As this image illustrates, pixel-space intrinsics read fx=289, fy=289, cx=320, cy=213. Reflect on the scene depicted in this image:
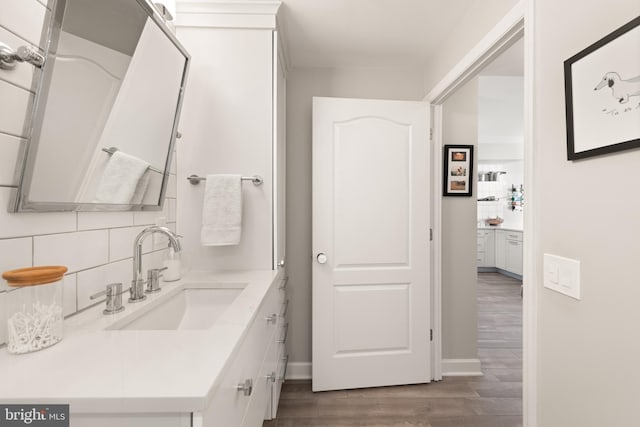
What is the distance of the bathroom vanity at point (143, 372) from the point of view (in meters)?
0.50

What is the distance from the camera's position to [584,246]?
0.87 metres

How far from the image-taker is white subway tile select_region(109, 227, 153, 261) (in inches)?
42.8

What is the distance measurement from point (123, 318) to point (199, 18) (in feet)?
5.19

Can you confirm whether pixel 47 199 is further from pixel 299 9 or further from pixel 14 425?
pixel 299 9

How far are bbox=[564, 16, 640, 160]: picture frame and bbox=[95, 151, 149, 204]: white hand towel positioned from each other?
1.52 meters

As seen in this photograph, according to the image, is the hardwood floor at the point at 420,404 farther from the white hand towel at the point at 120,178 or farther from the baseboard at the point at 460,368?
the white hand towel at the point at 120,178

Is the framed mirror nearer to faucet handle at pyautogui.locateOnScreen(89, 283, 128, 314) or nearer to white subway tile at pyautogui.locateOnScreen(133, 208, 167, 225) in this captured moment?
white subway tile at pyautogui.locateOnScreen(133, 208, 167, 225)

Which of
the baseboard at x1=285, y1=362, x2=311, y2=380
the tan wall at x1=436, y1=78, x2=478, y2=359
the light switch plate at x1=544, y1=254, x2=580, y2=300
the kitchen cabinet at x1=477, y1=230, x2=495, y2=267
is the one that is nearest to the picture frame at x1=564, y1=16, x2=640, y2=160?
the light switch plate at x1=544, y1=254, x2=580, y2=300

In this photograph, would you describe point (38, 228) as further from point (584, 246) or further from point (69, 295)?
Result: point (584, 246)

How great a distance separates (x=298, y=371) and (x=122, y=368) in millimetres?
1888

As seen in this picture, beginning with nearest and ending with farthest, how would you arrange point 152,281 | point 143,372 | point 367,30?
point 143,372 < point 152,281 < point 367,30

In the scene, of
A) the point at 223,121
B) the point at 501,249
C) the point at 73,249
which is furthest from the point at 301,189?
the point at 501,249

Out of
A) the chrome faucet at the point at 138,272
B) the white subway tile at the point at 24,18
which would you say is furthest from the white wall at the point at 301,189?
the white subway tile at the point at 24,18

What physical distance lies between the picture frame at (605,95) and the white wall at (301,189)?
1.64 metres
